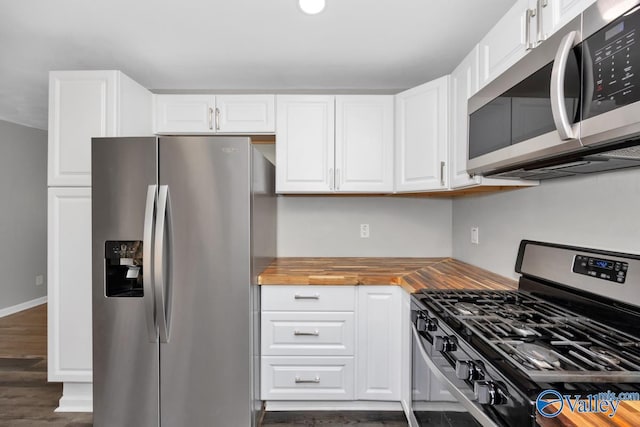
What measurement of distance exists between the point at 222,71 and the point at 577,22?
2.12 metres

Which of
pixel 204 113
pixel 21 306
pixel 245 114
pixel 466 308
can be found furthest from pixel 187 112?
pixel 21 306

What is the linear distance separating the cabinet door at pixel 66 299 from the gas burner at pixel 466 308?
6.95ft

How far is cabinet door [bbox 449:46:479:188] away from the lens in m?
1.67

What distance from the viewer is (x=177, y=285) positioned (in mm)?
1722

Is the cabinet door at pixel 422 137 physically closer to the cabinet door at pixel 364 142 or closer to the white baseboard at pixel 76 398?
the cabinet door at pixel 364 142

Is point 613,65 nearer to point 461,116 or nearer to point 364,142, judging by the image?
point 461,116

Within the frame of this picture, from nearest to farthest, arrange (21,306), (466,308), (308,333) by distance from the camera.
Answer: (466,308), (308,333), (21,306)

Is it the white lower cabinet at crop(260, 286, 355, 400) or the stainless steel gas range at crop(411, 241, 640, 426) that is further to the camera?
the white lower cabinet at crop(260, 286, 355, 400)

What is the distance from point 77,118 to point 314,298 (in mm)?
1833

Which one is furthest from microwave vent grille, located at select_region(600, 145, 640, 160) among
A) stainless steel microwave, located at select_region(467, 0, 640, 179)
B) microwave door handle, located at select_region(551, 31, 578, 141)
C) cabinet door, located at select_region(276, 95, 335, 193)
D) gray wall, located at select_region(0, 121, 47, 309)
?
gray wall, located at select_region(0, 121, 47, 309)

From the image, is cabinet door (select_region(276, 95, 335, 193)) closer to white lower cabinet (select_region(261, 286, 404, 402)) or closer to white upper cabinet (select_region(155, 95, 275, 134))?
white upper cabinet (select_region(155, 95, 275, 134))

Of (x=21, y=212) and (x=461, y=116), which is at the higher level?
(x=461, y=116)

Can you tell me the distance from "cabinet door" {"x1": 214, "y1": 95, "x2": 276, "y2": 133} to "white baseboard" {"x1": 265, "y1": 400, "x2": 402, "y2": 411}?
1853 millimetres

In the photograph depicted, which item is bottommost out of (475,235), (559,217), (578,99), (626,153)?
(475,235)
